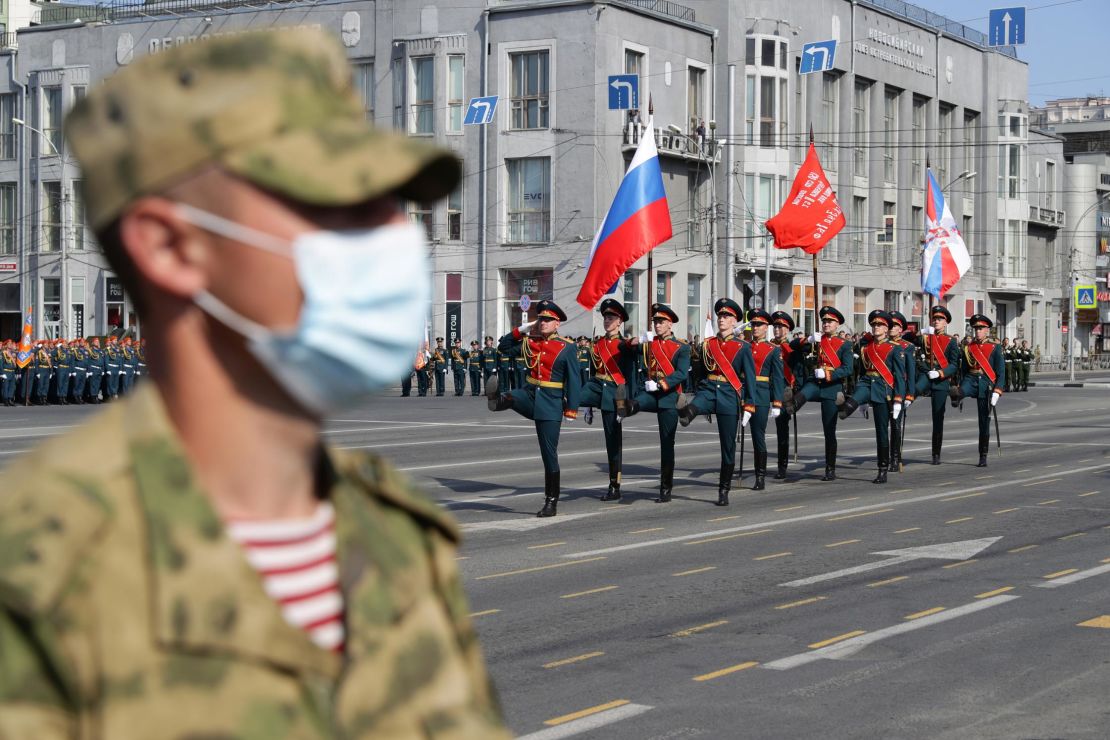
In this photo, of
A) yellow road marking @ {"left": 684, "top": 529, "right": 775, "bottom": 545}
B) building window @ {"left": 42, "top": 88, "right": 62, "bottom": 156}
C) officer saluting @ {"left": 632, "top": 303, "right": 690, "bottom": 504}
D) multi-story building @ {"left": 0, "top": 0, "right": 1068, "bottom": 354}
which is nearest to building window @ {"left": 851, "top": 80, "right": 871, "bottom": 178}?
multi-story building @ {"left": 0, "top": 0, "right": 1068, "bottom": 354}

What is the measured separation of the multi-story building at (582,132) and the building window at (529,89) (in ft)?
0.21

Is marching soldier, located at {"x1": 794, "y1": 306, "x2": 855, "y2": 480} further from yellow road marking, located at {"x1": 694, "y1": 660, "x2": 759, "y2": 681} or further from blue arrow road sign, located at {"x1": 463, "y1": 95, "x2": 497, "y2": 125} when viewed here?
blue arrow road sign, located at {"x1": 463, "y1": 95, "x2": 497, "y2": 125}

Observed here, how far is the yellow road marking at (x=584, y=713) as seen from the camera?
22.3 feet

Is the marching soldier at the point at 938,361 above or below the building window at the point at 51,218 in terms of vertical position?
below

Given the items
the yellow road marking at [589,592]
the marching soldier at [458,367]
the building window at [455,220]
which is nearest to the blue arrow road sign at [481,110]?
the building window at [455,220]

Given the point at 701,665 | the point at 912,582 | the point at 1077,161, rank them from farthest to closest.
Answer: the point at 1077,161 → the point at 912,582 → the point at 701,665

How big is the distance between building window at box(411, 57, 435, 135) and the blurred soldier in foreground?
167 ft

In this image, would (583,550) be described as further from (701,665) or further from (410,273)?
(410,273)

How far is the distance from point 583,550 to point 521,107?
40.5 m

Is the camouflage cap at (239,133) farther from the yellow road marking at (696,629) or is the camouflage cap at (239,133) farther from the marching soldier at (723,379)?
the marching soldier at (723,379)

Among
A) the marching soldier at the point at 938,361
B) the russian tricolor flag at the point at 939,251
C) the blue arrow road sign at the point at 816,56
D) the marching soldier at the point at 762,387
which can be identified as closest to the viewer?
the marching soldier at the point at 762,387

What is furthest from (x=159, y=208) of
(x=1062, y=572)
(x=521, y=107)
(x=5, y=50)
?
(x=5, y=50)

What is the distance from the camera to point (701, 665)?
26.2 feet

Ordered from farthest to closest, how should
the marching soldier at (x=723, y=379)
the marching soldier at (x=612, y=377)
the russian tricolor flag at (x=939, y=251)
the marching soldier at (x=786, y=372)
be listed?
1. the russian tricolor flag at (x=939, y=251)
2. the marching soldier at (x=786, y=372)
3. the marching soldier at (x=723, y=379)
4. the marching soldier at (x=612, y=377)
